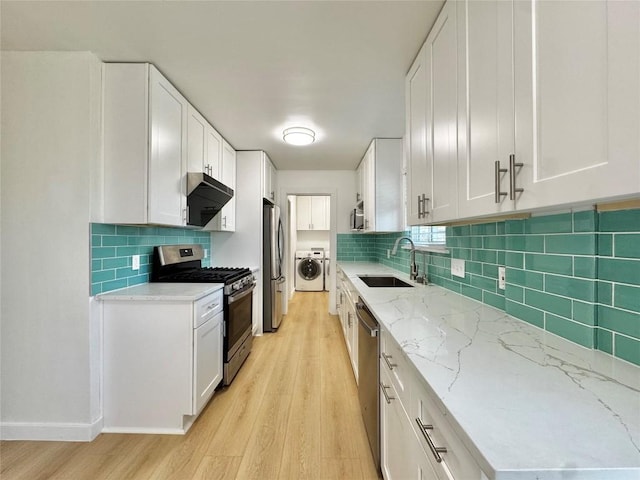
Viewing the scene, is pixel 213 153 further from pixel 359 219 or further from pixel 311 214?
pixel 311 214

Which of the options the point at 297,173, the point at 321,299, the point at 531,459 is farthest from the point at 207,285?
the point at 321,299

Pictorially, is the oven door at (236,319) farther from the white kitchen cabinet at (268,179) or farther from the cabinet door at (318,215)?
the cabinet door at (318,215)

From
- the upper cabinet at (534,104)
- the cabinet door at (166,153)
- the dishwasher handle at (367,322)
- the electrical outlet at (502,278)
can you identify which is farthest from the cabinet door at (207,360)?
the electrical outlet at (502,278)

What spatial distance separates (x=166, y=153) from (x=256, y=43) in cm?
97

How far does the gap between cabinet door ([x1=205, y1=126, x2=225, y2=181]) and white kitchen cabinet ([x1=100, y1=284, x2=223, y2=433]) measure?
141 cm

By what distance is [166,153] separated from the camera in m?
1.96

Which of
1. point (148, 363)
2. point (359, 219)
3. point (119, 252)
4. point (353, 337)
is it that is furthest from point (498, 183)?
point (359, 219)

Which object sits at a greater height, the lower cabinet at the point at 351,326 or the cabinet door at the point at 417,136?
the cabinet door at the point at 417,136

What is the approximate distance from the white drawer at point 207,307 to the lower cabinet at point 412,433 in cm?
120

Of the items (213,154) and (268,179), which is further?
(268,179)

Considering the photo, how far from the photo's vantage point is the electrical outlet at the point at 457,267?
5.60ft

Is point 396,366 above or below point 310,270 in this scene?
above

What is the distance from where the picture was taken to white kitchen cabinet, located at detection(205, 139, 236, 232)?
3.05 m

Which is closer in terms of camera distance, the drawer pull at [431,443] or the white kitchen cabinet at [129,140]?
the drawer pull at [431,443]
